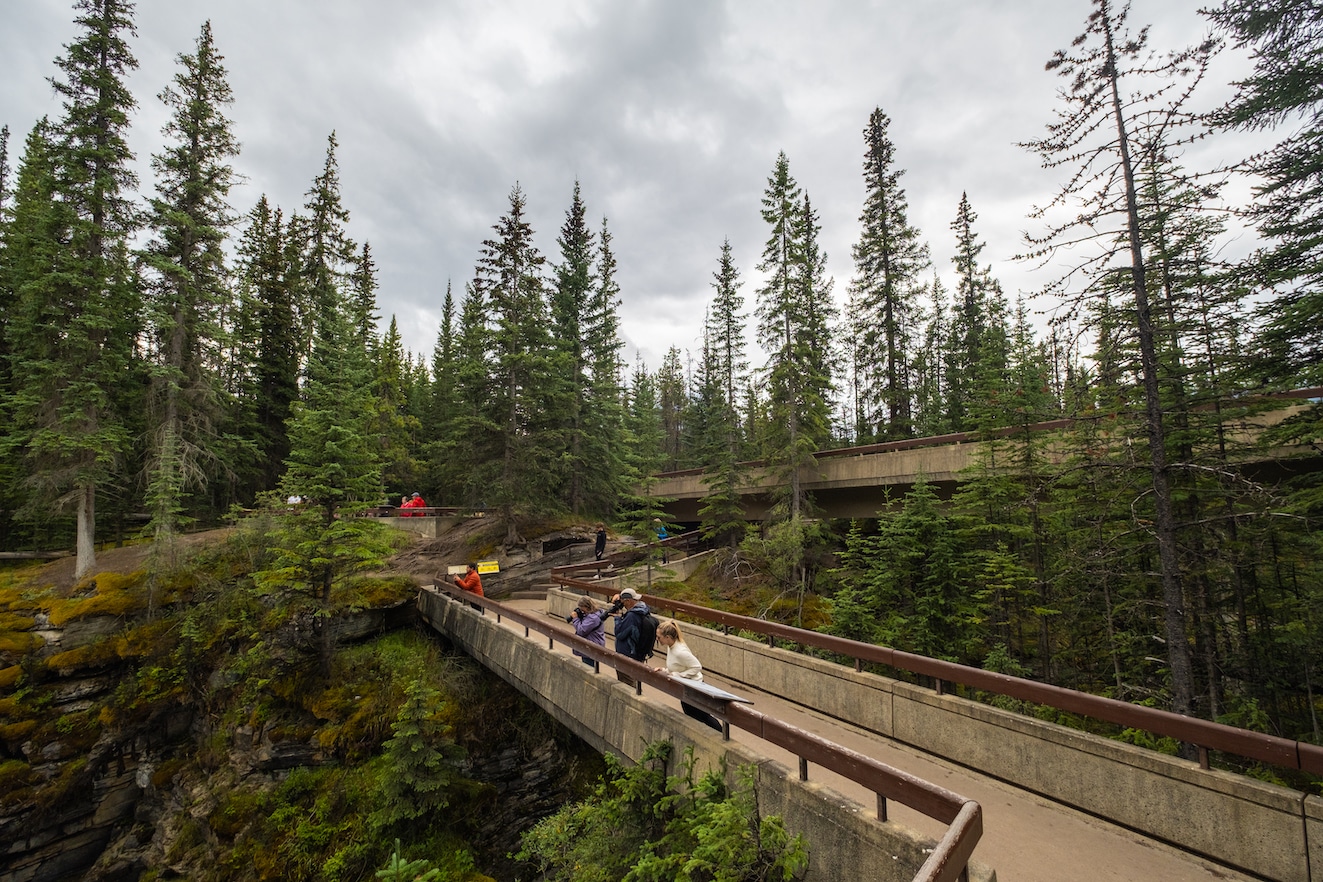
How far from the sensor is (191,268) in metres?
19.3

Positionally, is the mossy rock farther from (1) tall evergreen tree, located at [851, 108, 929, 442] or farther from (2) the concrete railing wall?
(1) tall evergreen tree, located at [851, 108, 929, 442]

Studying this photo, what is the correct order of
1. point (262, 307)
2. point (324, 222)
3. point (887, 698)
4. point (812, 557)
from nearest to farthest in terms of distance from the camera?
1. point (887, 698)
2. point (812, 557)
3. point (262, 307)
4. point (324, 222)

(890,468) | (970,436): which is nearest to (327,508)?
(890,468)

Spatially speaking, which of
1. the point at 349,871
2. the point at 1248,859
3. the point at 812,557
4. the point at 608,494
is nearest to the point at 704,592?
the point at 812,557

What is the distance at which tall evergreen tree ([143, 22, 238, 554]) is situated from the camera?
1823 centimetres

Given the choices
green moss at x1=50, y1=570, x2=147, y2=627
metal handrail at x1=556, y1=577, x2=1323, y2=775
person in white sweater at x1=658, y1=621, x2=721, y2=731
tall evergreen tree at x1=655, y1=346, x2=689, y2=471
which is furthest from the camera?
tall evergreen tree at x1=655, y1=346, x2=689, y2=471

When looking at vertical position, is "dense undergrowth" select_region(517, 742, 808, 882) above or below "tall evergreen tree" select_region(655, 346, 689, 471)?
below

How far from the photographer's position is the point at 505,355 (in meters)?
21.3

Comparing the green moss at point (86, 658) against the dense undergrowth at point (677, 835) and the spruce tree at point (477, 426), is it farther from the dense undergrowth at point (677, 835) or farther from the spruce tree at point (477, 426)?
the dense undergrowth at point (677, 835)

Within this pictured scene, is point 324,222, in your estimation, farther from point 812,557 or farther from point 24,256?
point 812,557

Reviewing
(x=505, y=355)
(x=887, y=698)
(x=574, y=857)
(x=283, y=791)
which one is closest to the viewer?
(x=574, y=857)

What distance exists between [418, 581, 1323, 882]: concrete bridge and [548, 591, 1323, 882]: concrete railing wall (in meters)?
0.01

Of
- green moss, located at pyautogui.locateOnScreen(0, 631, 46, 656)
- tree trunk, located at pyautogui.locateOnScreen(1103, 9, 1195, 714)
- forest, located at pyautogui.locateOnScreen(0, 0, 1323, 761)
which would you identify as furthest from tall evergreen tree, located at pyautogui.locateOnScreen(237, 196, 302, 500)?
tree trunk, located at pyautogui.locateOnScreen(1103, 9, 1195, 714)

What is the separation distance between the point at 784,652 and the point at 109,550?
24.1 m
